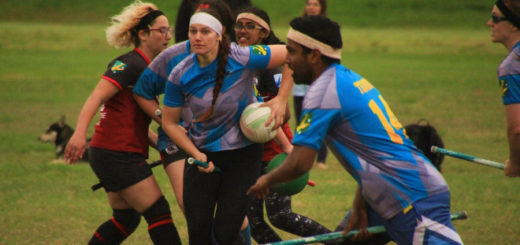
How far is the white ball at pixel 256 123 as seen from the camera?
5.28 metres

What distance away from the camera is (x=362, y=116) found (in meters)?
4.33

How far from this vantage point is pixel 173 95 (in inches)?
211

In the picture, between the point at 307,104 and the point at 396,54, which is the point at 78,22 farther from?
the point at 307,104

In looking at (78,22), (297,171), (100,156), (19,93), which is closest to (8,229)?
(100,156)

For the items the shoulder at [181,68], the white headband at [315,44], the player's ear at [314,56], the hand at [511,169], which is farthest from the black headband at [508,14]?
the shoulder at [181,68]

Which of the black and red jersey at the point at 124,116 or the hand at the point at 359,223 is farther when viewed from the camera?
the black and red jersey at the point at 124,116

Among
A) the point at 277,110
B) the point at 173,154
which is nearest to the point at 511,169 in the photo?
the point at 277,110

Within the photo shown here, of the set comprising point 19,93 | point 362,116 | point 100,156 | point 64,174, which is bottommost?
point 19,93

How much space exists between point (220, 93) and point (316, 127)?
4.06ft

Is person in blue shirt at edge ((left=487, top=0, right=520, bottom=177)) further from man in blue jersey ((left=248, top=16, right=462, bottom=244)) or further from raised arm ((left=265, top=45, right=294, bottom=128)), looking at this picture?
raised arm ((left=265, top=45, right=294, bottom=128))

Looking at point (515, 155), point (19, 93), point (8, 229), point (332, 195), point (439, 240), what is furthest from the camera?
point (19, 93)

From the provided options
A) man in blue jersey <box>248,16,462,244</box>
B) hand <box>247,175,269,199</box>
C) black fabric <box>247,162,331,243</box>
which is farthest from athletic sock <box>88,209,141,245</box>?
man in blue jersey <box>248,16,462,244</box>

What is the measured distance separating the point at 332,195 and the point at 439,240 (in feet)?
16.9

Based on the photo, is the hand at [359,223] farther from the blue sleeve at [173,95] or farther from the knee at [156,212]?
the knee at [156,212]
